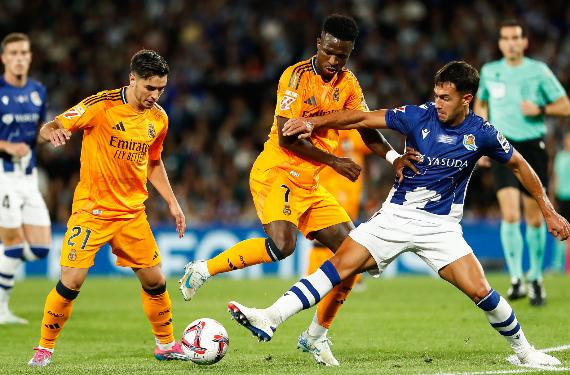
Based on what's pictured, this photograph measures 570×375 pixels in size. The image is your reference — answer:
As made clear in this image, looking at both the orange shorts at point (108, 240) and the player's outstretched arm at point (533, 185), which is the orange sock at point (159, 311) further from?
the player's outstretched arm at point (533, 185)

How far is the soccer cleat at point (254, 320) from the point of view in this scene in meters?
6.50

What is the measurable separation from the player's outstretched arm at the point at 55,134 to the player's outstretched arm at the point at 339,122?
1.51m

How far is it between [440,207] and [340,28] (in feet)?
4.83

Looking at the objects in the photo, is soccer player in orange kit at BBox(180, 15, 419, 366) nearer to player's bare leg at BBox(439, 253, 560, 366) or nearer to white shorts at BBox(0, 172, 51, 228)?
player's bare leg at BBox(439, 253, 560, 366)

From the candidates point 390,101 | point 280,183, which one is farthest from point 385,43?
point 280,183

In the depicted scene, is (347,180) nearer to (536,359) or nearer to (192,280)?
(192,280)

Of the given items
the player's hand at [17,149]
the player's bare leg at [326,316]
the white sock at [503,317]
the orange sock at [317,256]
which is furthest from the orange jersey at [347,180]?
the white sock at [503,317]

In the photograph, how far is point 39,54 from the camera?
21906mm

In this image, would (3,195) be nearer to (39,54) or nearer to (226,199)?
(226,199)

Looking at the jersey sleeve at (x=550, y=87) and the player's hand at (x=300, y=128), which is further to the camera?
the jersey sleeve at (x=550, y=87)

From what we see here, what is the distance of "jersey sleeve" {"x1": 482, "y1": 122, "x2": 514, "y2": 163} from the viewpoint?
6996 millimetres

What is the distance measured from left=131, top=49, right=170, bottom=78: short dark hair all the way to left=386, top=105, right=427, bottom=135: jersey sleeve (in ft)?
5.49

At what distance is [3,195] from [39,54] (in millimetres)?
12124

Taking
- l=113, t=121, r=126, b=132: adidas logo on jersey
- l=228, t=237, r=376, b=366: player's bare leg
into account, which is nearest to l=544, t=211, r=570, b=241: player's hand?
l=228, t=237, r=376, b=366: player's bare leg
